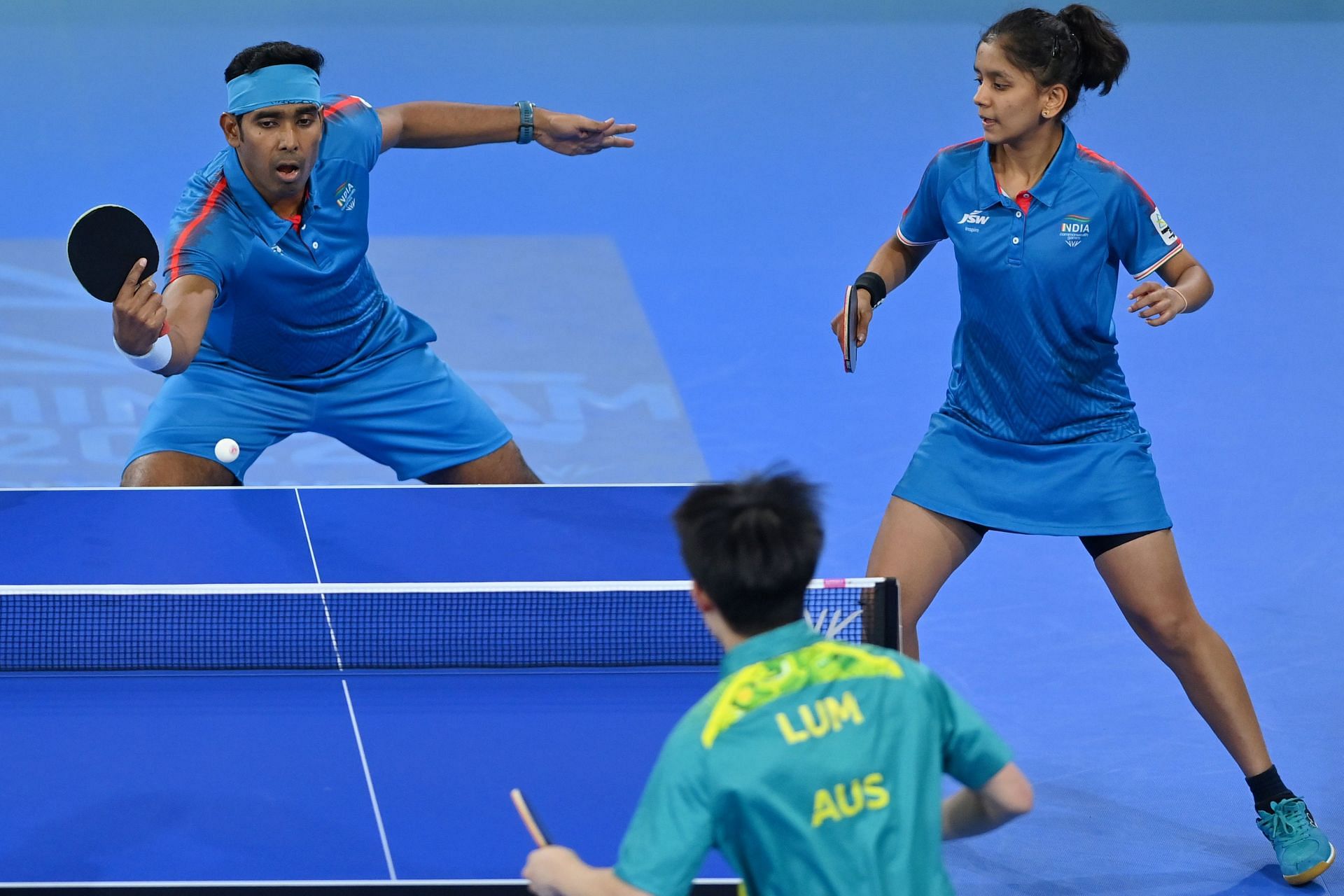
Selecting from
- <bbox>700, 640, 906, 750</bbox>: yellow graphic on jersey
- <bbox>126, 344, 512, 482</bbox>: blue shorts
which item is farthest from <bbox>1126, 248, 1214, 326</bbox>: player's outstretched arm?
<bbox>126, 344, 512, 482</bbox>: blue shorts

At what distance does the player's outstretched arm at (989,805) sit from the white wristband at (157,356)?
3.06 metres

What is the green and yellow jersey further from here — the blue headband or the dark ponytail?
the blue headband

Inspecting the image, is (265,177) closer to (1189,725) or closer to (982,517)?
(982,517)

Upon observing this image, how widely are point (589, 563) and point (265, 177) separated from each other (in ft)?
6.59

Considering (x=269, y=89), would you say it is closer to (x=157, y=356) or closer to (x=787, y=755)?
(x=157, y=356)

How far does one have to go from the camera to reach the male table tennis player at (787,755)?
7.54 ft

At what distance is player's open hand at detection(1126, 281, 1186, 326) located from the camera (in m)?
4.20

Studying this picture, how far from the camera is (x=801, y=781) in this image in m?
2.31

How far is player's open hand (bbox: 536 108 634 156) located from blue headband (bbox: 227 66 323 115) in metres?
1.03

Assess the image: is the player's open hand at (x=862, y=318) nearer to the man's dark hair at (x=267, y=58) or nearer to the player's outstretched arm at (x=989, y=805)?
the man's dark hair at (x=267, y=58)

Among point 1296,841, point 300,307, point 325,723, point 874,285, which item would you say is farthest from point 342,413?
point 1296,841

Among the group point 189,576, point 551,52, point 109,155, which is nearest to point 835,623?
point 189,576

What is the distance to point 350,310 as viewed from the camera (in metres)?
5.71

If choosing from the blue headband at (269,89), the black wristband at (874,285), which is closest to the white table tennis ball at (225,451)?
the blue headband at (269,89)
